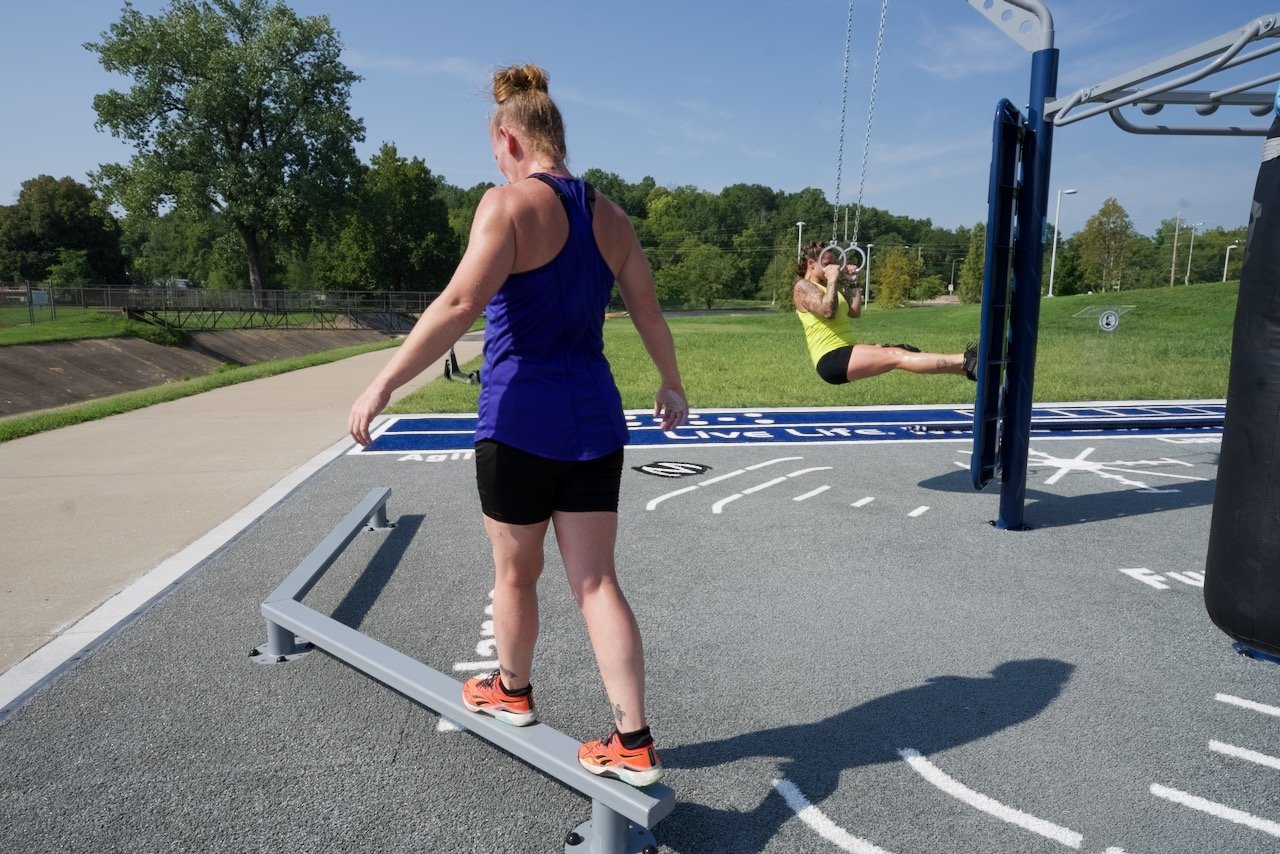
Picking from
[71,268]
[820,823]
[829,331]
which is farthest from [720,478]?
[71,268]

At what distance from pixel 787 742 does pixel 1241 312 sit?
1.79 metres

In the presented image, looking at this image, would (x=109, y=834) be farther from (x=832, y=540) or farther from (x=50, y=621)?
(x=832, y=540)

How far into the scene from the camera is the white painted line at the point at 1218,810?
2.30 metres

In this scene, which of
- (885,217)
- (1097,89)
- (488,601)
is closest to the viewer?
(488,601)

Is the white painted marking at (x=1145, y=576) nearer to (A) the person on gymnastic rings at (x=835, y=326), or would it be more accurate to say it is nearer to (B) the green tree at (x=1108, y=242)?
(A) the person on gymnastic rings at (x=835, y=326)

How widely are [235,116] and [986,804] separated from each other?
155 ft

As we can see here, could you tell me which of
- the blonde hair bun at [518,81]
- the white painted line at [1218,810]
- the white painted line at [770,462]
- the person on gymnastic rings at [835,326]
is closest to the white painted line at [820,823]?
the white painted line at [1218,810]

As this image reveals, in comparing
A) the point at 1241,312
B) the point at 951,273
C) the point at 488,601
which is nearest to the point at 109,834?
the point at 488,601

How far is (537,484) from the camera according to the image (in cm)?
225

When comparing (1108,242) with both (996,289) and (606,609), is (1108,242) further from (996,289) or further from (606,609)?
(606,609)

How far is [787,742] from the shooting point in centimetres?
276

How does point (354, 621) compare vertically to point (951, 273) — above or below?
below

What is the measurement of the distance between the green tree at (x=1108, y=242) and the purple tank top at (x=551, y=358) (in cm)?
6541

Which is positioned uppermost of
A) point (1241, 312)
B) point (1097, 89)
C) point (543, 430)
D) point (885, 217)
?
point (885, 217)
